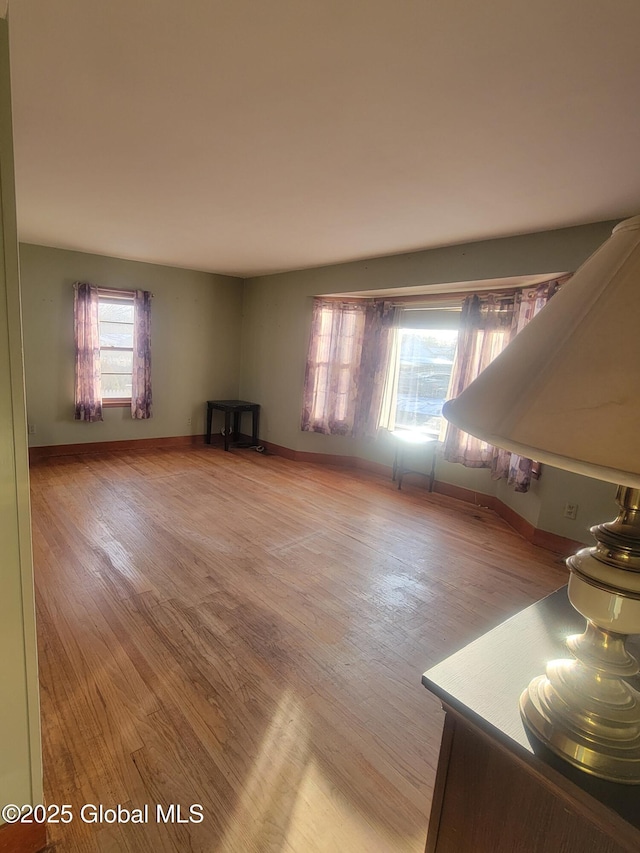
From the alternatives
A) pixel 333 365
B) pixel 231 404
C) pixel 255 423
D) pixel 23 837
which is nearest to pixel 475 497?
pixel 333 365

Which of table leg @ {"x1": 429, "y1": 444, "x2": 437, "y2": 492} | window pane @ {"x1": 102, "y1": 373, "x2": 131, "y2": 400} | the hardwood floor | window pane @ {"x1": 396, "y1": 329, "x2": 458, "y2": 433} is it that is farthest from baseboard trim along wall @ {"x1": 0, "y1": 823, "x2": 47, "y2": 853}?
window pane @ {"x1": 102, "y1": 373, "x2": 131, "y2": 400}

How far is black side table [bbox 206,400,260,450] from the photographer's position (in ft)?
18.7

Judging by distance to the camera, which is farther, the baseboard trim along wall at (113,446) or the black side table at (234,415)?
the black side table at (234,415)

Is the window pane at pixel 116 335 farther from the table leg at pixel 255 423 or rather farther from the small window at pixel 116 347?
the table leg at pixel 255 423

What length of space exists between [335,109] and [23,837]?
2.58 meters

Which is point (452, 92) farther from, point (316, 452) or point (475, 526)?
point (316, 452)

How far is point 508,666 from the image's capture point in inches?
31.5

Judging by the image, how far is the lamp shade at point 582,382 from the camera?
434 mm

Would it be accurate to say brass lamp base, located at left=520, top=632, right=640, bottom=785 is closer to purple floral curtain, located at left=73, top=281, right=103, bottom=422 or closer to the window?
the window

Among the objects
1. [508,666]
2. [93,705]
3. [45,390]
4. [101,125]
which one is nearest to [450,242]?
[101,125]

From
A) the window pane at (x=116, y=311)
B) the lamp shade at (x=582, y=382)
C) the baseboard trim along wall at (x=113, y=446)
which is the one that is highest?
the window pane at (x=116, y=311)

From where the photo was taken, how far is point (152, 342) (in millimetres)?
5449

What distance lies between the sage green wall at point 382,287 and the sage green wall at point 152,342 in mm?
406

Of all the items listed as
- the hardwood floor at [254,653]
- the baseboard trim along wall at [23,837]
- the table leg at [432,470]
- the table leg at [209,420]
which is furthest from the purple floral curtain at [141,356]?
the baseboard trim along wall at [23,837]
